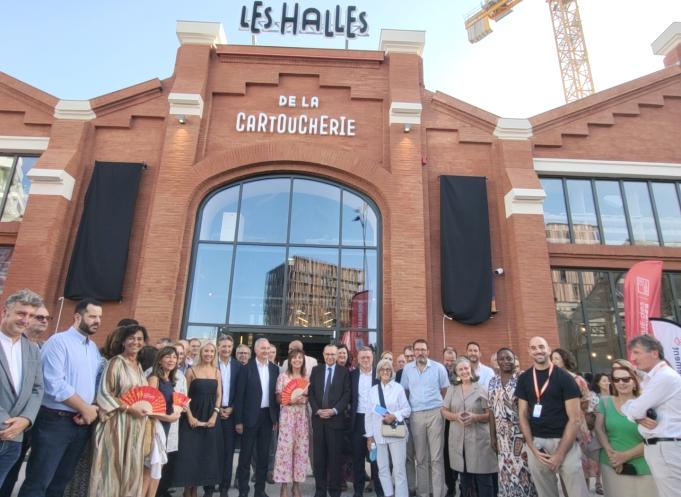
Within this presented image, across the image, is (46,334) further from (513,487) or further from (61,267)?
(513,487)

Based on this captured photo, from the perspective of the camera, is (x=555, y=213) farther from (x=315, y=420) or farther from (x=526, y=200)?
(x=315, y=420)

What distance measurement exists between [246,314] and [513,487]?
24.9 ft

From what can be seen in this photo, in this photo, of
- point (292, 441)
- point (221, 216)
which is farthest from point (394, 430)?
point (221, 216)

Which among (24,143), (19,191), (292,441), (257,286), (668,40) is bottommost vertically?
(292,441)

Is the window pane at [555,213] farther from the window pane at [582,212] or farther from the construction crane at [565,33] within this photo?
the construction crane at [565,33]

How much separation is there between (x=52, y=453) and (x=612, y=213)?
13641 mm

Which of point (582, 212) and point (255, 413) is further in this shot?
point (582, 212)

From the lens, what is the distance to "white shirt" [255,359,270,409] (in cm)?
654

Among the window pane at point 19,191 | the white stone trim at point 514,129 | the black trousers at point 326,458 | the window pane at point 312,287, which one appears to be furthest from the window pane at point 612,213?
the window pane at point 19,191

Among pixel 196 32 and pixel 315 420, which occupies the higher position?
pixel 196 32

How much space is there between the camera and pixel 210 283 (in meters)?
11.4

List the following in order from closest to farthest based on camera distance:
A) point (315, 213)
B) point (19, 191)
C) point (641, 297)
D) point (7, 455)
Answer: point (7, 455)
point (641, 297)
point (19, 191)
point (315, 213)

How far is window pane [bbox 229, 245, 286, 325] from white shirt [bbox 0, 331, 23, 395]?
7.19 metres

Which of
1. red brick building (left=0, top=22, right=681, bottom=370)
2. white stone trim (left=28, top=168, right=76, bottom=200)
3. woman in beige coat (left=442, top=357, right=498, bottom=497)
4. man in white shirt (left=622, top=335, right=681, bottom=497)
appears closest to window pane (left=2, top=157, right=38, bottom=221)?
red brick building (left=0, top=22, right=681, bottom=370)
